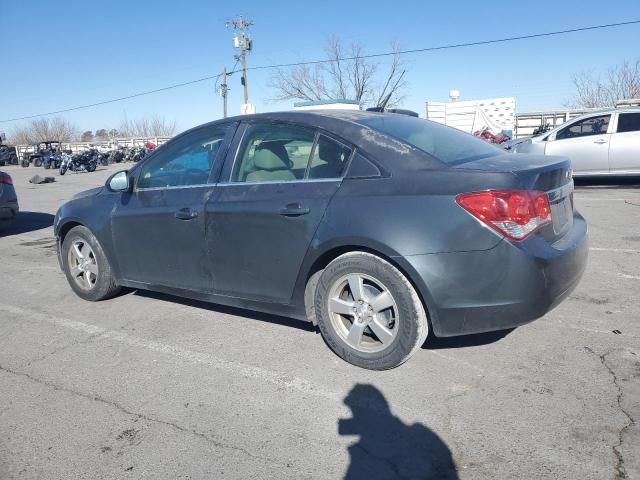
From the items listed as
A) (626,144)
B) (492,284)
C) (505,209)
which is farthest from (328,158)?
(626,144)

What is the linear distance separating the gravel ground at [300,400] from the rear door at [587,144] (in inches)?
299

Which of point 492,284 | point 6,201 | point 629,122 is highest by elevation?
point 629,122

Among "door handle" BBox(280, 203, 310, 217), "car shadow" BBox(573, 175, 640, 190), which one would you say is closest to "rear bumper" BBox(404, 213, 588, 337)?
"door handle" BBox(280, 203, 310, 217)

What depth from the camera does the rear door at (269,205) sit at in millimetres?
3367

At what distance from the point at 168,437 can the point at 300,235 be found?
1.41 m

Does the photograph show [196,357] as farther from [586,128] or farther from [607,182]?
[607,182]

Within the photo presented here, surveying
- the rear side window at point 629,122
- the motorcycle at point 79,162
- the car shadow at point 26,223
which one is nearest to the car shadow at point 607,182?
the rear side window at point 629,122

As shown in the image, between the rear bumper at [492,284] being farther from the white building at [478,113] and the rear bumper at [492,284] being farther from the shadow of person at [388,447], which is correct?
the white building at [478,113]

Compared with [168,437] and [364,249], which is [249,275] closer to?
[364,249]

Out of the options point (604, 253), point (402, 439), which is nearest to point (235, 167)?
point (402, 439)

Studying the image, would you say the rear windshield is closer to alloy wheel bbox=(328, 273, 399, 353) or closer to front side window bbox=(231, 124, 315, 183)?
front side window bbox=(231, 124, 315, 183)

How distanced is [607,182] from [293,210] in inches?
443

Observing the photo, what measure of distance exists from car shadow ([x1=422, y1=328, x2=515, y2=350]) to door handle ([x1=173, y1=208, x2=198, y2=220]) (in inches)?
76.0

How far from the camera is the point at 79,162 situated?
28.6 meters
